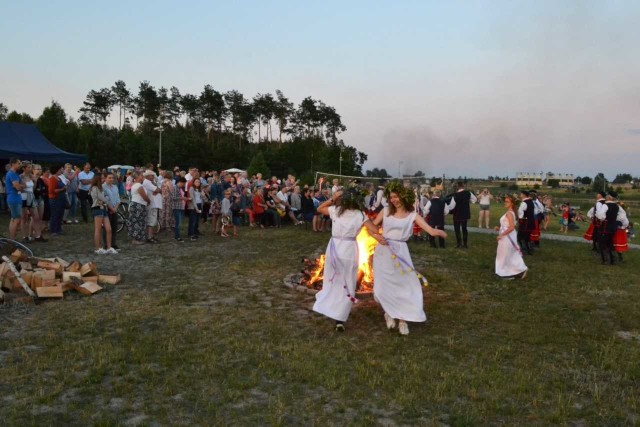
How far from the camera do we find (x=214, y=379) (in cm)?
470

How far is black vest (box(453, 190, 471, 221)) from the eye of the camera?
14023mm

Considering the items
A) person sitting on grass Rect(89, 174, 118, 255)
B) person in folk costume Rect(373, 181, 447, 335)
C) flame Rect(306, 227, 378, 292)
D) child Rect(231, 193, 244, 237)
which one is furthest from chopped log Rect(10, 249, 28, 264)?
child Rect(231, 193, 244, 237)

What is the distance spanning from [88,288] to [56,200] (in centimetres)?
730

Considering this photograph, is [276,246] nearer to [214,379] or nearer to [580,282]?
[580,282]

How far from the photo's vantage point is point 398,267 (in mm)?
6363

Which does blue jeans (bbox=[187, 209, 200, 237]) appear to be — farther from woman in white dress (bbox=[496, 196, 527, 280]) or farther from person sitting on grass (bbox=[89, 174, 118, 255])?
woman in white dress (bbox=[496, 196, 527, 280])

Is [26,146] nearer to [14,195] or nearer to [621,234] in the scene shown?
[14,195]

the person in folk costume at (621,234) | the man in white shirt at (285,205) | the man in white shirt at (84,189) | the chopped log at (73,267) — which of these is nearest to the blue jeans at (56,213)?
the man in white shirt at (84,189)

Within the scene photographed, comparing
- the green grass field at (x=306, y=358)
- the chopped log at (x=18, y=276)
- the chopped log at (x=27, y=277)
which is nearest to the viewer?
the green grass field at (x=306, y=358)

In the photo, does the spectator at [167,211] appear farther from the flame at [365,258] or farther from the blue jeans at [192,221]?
the flame at [365,258]

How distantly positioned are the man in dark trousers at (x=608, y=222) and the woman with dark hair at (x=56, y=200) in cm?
1426

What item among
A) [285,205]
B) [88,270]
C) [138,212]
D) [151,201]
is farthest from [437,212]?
[88,270]

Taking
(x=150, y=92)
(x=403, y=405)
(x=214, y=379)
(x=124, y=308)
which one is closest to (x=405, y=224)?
(x=403, y=405)

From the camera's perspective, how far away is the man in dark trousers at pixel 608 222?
12186 mm
